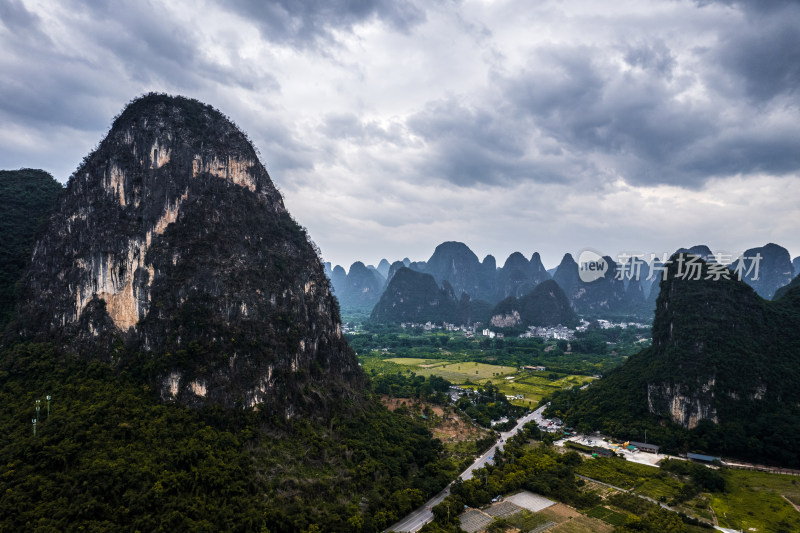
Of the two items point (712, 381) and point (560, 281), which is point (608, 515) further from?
point (560, 281)

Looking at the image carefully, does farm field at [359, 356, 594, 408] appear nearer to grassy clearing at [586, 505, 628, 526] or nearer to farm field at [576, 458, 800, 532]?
farm field at [576, 458, 800, 532]

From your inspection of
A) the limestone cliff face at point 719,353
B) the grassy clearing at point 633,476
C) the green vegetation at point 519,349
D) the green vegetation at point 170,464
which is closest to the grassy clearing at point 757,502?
the grassy clearing at point 633,476

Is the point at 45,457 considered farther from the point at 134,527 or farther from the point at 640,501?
the point at 640,501

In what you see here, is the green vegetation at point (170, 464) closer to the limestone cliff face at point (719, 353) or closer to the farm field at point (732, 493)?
the farm field at point (732, 493)

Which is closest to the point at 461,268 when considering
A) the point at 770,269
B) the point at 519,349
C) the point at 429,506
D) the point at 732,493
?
the point at 519,349

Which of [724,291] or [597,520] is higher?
[724,291]

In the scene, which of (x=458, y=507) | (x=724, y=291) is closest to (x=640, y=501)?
(x=458, y=507)

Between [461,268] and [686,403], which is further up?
[461,268]
